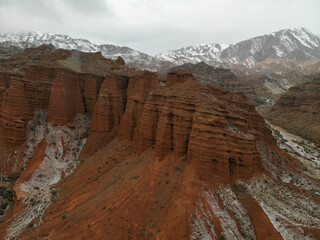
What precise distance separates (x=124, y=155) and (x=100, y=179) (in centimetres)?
530

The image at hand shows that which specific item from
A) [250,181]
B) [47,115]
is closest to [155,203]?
[250,181]

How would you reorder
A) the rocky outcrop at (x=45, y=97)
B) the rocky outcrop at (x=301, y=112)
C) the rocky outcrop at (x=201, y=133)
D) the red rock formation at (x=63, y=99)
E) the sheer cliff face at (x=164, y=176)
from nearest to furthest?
the sheer cliff face at (x=164, y=176)
the rocky outcrop at (x=201, y=133)
the rocky outcrop at (x=45, y=97)
the red rock formation at (x=63, y=99)
the rocky outcrop at (x=301, y=112)

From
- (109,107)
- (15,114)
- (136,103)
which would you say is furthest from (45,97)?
(136,103)

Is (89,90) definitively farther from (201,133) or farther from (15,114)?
(201,133)

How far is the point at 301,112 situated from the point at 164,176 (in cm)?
7715

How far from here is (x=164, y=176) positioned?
21516 mm

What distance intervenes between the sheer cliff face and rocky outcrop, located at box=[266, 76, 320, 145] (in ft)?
145

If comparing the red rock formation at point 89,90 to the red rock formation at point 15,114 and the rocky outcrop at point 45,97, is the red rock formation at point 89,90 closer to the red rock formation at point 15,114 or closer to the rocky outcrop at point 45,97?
the rocky outcrop at point 45,97

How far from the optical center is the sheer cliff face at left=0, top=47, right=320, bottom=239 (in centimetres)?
1778

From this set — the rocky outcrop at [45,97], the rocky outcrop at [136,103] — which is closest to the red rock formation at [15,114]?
the rocky outcrop at [45,97]

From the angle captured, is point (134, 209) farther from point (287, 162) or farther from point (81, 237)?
point (287, 162)

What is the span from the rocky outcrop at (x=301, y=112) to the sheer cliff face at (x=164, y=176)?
44230 mm

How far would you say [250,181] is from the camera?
20625 millimetres

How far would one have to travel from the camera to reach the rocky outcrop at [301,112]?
6507 cm
